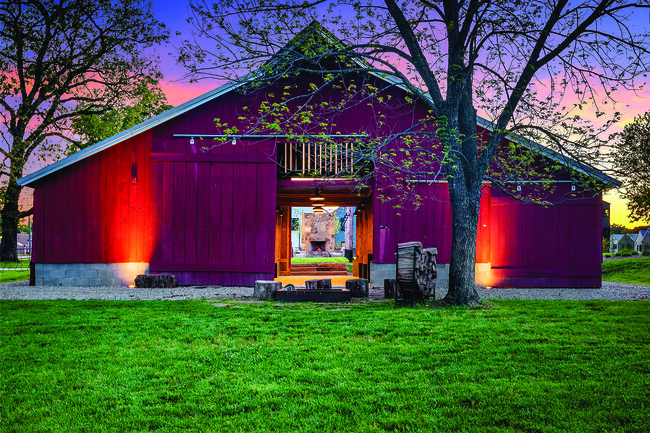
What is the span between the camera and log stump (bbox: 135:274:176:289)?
11234 millimetres

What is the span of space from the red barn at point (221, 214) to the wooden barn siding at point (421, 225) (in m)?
0.03

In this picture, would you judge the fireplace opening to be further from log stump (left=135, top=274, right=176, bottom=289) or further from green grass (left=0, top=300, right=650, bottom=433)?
green grass (left=0, top=300, right=650, bottom=433)

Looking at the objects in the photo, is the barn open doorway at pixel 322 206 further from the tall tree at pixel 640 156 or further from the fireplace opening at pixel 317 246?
the tall tree at pixel 640 156

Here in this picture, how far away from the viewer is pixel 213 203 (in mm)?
11734

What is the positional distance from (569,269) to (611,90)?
215 inches

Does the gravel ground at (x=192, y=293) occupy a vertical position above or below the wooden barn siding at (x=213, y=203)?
below

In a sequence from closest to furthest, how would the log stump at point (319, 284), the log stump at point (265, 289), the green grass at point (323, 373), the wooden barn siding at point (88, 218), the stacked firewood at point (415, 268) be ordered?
the green grass at point (323, 373)
the stacked firewood at point (415, 268)
the log stump at point (265, 289)
the log stump at point (319, 284)
the wooden barn siding at point (88, 218)

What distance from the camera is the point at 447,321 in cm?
628

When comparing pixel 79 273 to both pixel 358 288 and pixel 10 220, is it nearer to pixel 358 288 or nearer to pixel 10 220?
pixel 358 288

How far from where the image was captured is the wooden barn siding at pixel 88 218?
11.5 metres

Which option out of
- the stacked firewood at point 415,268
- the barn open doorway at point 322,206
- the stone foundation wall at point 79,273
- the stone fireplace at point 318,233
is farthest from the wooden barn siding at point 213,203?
the stone fireplace at point 318,233

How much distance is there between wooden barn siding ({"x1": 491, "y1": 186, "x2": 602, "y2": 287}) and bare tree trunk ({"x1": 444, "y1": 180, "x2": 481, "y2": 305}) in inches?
173

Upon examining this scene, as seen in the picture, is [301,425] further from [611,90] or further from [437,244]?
[437,244]

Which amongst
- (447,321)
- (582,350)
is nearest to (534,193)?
(447,321)
